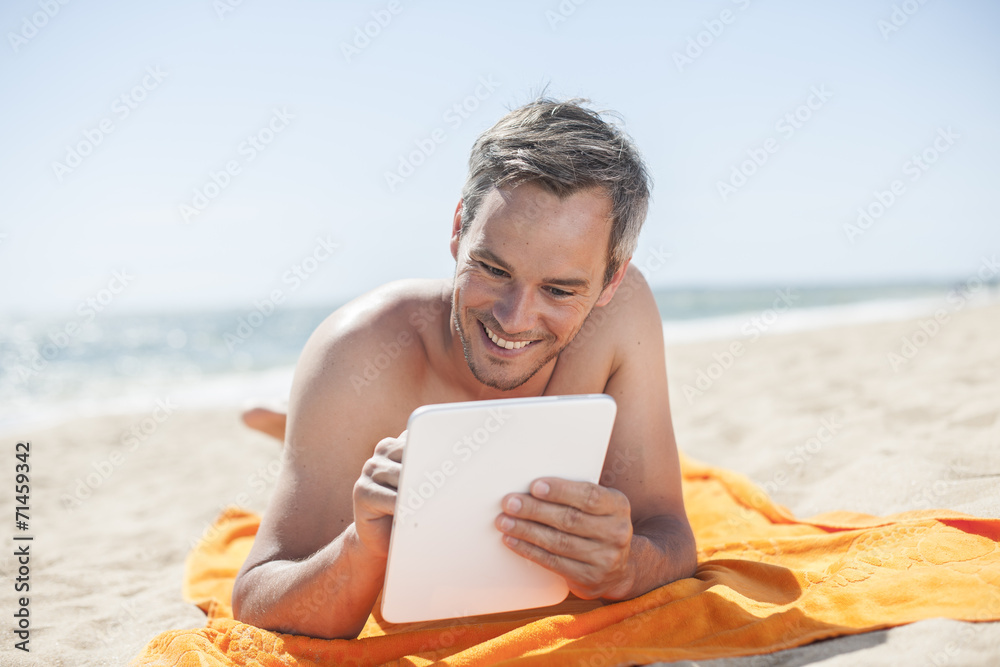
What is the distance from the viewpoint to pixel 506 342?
6.37 ft

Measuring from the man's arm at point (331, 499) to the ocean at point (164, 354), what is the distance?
1.86 m

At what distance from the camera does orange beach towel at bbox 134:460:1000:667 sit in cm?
164

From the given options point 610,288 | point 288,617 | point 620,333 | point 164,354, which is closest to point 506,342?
point 610,288

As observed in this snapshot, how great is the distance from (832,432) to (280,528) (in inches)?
126

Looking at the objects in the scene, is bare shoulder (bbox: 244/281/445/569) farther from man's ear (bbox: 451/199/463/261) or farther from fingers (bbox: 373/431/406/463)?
fingers (bbox: 373/431/406/463)

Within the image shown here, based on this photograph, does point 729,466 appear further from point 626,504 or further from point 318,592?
point 318,592

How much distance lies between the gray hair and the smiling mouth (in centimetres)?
35

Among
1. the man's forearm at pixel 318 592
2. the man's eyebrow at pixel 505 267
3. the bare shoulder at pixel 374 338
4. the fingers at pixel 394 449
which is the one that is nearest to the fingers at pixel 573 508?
the fingers at pixel 394 449

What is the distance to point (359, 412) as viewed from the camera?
2.01 m

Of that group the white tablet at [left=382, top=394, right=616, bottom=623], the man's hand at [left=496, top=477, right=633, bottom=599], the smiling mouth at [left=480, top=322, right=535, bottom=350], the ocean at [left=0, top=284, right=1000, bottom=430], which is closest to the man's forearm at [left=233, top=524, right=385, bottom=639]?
the white tablet at [left=382, top=394, right=616, bottom=623]

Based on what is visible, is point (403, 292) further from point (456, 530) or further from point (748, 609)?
point (748, 609)

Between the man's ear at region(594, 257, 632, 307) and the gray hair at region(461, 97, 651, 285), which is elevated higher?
the gray hair at region(461, 97, 651, 285)

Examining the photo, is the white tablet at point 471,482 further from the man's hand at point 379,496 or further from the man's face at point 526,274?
the man's face at point 526,274

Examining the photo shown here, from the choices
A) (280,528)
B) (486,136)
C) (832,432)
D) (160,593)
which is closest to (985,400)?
(832,432)
